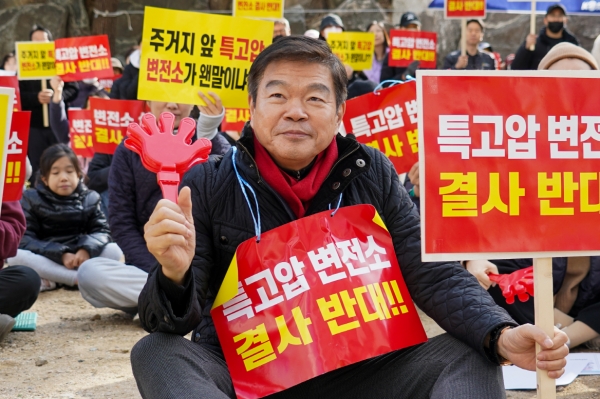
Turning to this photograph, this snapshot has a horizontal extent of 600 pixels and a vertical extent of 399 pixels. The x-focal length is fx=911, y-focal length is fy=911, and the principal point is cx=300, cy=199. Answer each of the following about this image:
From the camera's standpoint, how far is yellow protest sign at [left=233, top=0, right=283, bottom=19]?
7.79 m

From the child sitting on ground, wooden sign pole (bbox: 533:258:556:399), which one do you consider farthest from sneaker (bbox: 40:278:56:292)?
wooden sign pole (bbox: 533:258:556:399)

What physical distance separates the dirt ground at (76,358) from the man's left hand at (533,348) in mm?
1351

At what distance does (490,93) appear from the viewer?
8.16 feet

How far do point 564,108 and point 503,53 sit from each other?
13.9 meters

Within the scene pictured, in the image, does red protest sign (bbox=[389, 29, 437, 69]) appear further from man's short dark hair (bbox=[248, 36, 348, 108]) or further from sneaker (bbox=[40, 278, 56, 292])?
man's short dark hair (bbox=[248, 36, 348, 108])

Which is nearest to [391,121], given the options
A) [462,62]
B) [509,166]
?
[509,166]

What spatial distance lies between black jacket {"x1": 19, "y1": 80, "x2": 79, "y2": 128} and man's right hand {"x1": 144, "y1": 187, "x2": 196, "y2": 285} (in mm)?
7327

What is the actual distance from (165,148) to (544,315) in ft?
3.59

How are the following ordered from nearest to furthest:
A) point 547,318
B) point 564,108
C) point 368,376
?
1. point 547,318
2. point 564,108
3. point 368,376

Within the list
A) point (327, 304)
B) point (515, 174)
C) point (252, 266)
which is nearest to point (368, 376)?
point (327, 304)

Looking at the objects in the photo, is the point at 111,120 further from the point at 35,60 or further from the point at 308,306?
the point at 308,306

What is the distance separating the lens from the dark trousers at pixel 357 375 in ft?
8.00

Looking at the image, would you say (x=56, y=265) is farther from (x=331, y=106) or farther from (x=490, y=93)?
(x=490, y=93)

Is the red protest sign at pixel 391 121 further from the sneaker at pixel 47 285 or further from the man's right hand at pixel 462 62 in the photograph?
the man's right hand at pixel 462 62
